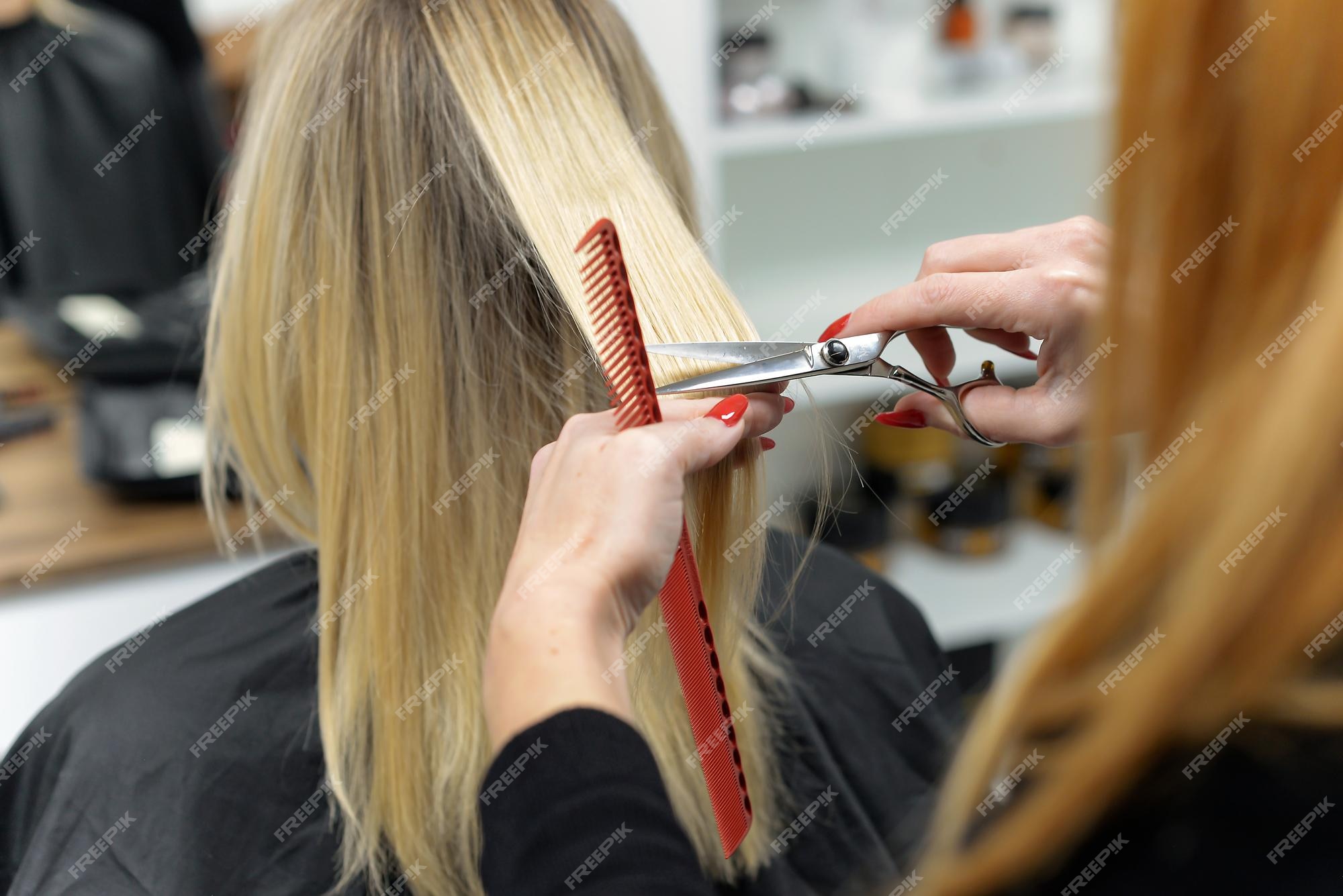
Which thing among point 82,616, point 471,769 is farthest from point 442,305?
point 82,616

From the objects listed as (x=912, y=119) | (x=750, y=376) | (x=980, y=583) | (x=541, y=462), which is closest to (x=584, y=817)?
(x=541, y=462)

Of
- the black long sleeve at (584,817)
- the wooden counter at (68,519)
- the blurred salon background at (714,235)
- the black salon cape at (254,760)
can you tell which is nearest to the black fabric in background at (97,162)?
the blurred salon background at (714,235)

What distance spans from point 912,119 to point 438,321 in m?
1.01

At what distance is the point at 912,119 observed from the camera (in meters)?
1.50

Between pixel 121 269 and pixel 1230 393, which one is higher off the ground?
pixel 1230 393

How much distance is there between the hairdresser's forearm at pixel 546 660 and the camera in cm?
46

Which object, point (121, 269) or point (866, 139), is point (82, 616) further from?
point (866, 139)

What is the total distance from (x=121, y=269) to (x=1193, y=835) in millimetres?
1514

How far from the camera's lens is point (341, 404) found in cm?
72

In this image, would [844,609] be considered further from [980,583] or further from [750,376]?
[980,583]

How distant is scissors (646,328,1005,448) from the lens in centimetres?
63

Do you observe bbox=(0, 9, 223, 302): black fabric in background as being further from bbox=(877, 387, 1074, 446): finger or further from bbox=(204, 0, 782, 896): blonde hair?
bbox=(877, 387, 1074, 446): finger

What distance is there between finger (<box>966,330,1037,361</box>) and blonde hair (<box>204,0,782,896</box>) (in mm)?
225

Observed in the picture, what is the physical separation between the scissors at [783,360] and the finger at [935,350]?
9cm
